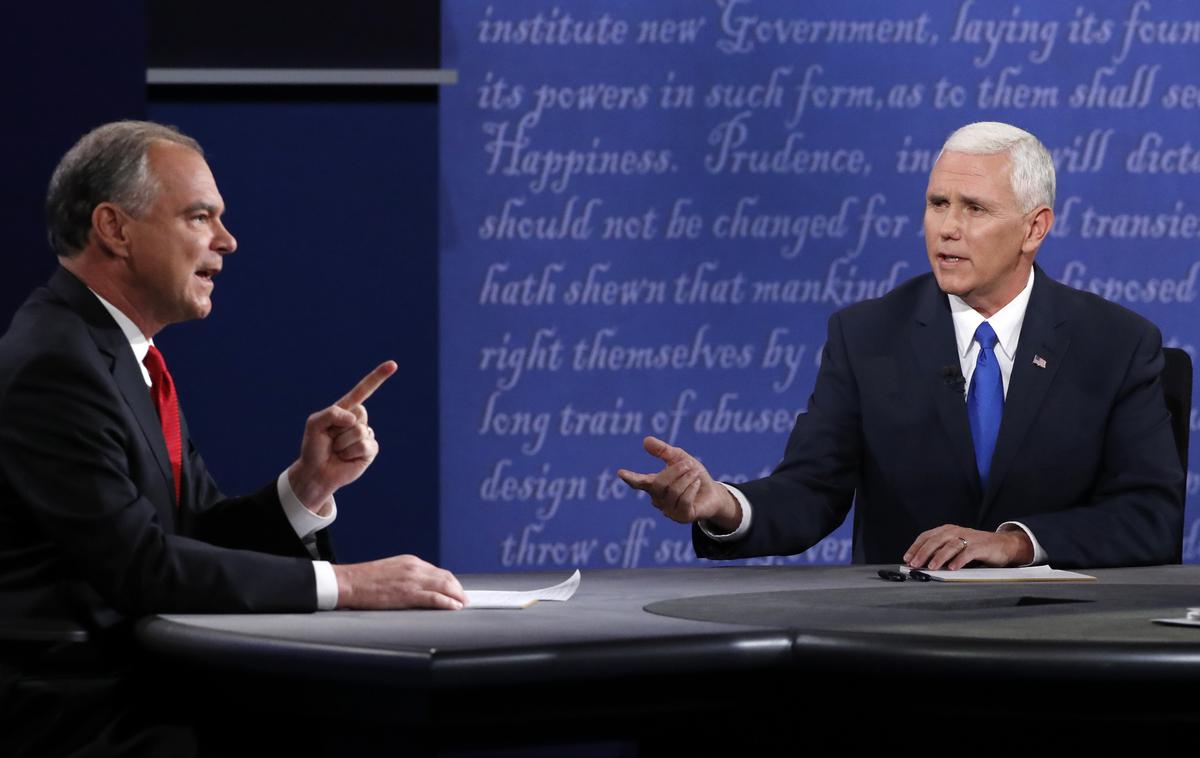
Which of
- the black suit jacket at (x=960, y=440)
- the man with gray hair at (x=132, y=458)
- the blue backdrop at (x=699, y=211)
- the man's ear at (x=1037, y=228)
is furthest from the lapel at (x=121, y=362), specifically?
the blue backdrop at (x=699, y=211)

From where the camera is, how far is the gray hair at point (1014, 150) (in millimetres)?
3279

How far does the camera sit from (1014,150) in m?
3.29

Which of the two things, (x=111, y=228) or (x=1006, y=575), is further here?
(x=1006, y=575)

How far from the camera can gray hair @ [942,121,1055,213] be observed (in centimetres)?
328

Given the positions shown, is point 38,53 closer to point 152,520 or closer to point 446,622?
point 152,520

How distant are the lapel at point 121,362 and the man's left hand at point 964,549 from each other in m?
1.22

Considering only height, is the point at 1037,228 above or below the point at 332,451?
above

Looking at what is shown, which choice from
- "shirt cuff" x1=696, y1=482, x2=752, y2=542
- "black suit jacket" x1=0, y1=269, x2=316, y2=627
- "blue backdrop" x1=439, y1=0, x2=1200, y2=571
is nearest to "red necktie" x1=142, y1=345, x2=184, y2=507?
"black suit jacket" x1=0, y1=269, x2=316, y2=627

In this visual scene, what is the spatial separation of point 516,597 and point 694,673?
19.2 inches

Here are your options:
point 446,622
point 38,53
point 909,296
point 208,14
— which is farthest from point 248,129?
point 446,622

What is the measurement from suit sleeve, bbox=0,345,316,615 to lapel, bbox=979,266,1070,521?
1.54m

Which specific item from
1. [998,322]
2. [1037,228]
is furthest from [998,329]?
[1037,228]

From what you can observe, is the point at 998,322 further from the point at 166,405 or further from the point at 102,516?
the point at 102,516

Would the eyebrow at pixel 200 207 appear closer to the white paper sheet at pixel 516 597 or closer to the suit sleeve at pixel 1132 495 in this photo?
the white paper sheet at pixel 516 597
